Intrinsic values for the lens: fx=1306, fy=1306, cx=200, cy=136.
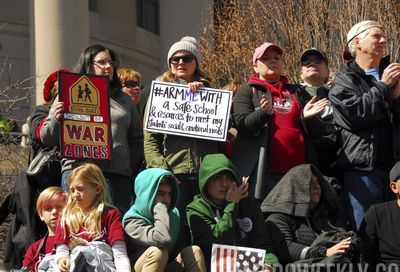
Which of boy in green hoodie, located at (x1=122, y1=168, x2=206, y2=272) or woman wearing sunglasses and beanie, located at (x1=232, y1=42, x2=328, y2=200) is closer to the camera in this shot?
boy in green hoodie, located at (x1=122, y1=168, x2=206, y2=272)

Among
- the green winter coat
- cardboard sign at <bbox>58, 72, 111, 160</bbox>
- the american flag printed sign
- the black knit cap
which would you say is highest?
cardboard sign at <bbox>58, 72, 111, 160</bbox>

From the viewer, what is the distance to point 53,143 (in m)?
11.8

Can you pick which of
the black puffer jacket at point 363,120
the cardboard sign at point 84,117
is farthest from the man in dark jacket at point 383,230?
the cardboard sign at point 84,117

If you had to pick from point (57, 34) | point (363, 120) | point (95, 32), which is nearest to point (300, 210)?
point (363, 120)

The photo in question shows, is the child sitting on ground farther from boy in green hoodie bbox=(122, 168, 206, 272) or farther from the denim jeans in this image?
the denim jeans

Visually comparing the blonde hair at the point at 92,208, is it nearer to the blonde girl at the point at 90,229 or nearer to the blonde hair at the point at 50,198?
the blonde girl at the point at 90,229

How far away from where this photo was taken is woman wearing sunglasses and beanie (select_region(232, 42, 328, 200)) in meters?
11.9

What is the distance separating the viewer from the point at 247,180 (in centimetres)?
1184

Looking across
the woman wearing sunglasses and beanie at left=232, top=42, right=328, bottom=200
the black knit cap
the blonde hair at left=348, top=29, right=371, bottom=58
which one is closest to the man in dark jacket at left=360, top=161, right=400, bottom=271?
the black knit cap

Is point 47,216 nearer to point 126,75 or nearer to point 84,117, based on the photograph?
point 84,117

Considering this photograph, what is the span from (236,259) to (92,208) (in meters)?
1.27

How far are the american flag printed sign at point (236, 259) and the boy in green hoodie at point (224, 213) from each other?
16 centimetres

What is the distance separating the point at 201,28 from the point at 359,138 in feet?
57.8

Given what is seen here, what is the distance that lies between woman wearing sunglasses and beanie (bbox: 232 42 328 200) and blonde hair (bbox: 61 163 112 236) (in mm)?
1588
